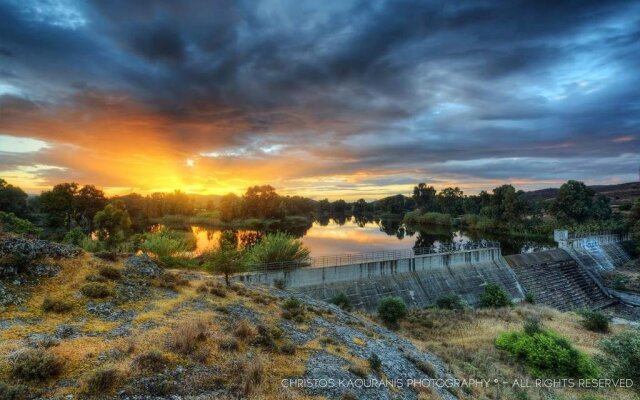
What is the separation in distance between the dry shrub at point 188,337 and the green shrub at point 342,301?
55.2 feet

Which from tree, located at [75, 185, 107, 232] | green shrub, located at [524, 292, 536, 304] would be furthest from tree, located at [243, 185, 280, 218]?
green shrub, located at [524, 292, 536, 304]

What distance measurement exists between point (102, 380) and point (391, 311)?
2204 centimetres

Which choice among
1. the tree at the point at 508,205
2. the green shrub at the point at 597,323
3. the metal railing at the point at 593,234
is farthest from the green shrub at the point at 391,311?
the tree at the point at 508,205

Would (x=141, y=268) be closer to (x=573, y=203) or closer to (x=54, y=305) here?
(x=54, y=305)

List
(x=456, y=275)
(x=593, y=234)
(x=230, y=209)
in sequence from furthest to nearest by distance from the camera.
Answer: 1. (x=230, y=209)
2. (x=593, y=234)
3. (x=456, y=275)

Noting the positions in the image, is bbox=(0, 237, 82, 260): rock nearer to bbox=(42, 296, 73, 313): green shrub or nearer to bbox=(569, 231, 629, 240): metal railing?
bbox=(42, 296, 73, 313): green shrub

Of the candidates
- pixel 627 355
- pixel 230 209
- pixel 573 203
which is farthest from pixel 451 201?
pixel 627 355

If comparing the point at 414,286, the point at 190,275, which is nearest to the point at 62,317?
the point at 190,275

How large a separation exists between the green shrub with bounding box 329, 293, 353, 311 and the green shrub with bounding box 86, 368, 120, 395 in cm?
2102

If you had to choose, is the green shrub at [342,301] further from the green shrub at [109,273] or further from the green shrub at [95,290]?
the green shrub at [95,290]

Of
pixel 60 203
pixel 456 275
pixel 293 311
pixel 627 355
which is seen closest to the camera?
pixel 627 355

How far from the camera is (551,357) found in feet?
67.2

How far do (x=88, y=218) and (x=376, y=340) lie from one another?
80.1m

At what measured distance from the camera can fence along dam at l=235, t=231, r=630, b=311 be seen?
31.9 metres
